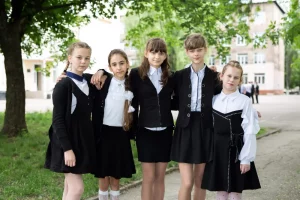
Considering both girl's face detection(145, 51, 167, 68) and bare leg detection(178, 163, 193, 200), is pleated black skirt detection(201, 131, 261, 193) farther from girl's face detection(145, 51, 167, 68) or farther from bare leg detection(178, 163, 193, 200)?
girl's face detection(145, 51, 167, 68)

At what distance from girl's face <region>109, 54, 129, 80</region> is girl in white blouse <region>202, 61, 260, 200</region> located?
1025 mm

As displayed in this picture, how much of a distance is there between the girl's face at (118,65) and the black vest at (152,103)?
0.15 metres

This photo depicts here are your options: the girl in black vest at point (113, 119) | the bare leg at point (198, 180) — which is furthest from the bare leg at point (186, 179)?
the girl in black vest at point (113, 119)

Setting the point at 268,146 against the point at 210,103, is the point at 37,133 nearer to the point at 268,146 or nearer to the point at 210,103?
the point at 268,146

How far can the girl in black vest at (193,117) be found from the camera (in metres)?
4.58

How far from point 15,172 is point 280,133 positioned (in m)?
9.66

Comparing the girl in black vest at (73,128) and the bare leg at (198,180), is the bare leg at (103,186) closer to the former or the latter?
the girl in black vest at (73,128)

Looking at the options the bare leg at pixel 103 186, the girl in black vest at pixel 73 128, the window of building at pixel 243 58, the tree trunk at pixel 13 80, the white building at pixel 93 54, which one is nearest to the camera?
the girl in black vest at pixel 73 128

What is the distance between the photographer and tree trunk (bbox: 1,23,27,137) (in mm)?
11453

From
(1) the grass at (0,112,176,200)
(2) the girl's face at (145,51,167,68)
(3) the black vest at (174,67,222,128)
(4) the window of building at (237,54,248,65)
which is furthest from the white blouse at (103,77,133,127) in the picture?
(4) the window of building at (237,54,248,65)

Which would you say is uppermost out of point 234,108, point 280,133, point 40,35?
point 40,35

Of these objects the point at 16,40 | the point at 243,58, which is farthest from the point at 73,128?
the point at 243,58

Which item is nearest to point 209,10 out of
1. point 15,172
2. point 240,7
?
point 240,7

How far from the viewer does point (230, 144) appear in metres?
4.54
